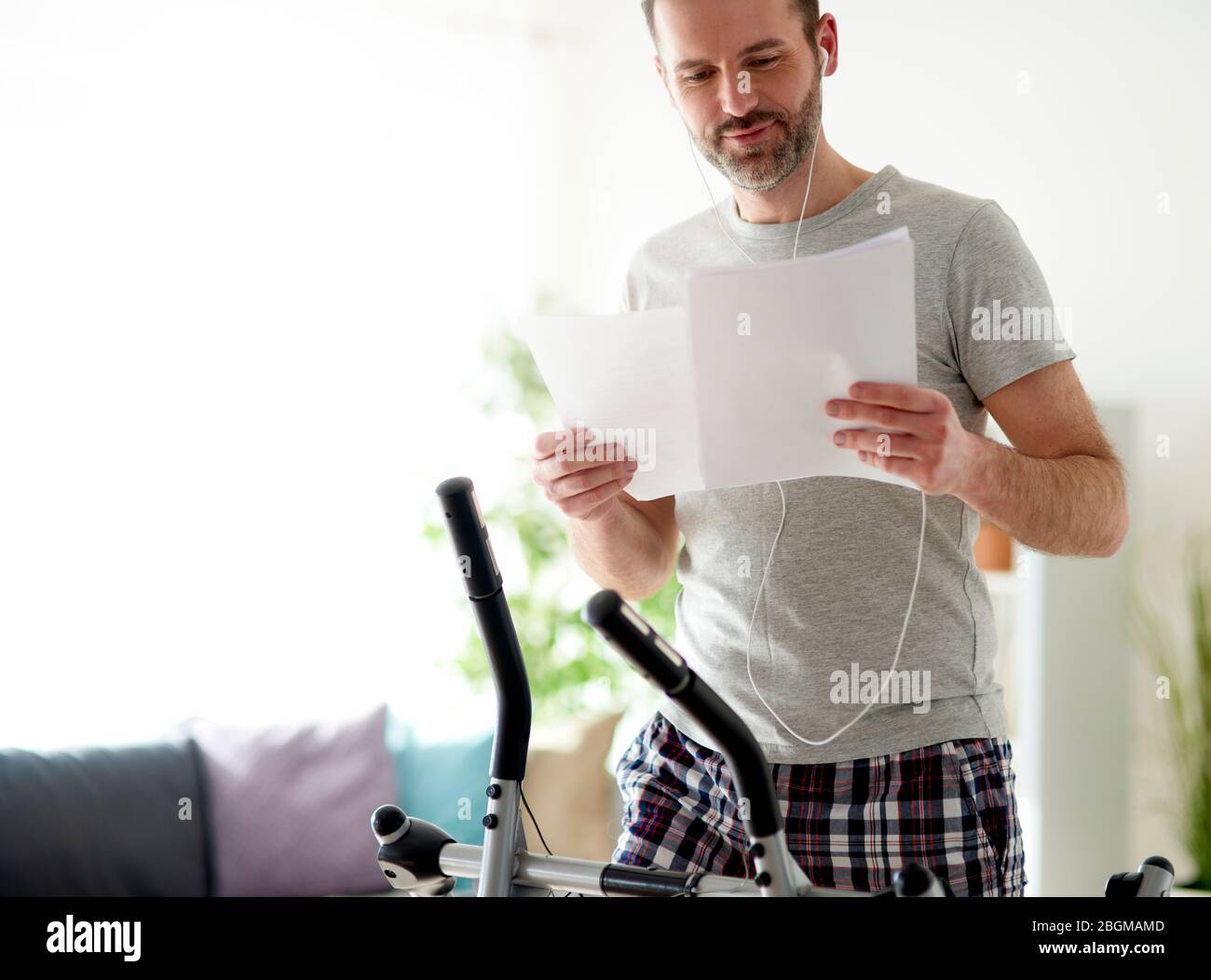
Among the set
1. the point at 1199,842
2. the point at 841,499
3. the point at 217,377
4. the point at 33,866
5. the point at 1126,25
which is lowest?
the point at 1199,842

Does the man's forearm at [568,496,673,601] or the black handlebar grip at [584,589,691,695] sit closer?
the black handlebar grip at [584,589,691,695]

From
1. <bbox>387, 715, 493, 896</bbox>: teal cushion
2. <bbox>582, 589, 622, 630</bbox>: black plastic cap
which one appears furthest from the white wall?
<bbox>582, 589, 622, 630</bbox>: black plastic cap

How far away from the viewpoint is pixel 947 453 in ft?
2.91

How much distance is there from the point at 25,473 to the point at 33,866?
0.98m

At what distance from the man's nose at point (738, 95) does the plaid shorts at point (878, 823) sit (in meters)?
0.67

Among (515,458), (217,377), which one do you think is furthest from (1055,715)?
(217,377)

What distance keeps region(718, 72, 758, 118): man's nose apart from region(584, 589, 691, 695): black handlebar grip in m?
0.66

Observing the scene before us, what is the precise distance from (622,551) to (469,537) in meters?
0.44

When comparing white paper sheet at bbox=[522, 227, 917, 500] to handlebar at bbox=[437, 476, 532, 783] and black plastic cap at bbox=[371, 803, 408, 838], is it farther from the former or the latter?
black plastic cap at bbox=[371, 803, 408, 838]

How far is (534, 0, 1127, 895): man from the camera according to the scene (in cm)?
106

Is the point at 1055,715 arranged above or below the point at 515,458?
below

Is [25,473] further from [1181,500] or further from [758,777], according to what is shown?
[1181,500]

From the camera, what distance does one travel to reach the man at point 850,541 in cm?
106

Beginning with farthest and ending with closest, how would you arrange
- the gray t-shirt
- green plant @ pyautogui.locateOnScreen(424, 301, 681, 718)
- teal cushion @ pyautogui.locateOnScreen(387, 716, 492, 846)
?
green plant @ pyautogui.locateOnScreen(424, 301, 681, 718)
teal cushion @ pyautogui.locateOnScreen(387, 716, 492, 846)
the gray t-shirt
